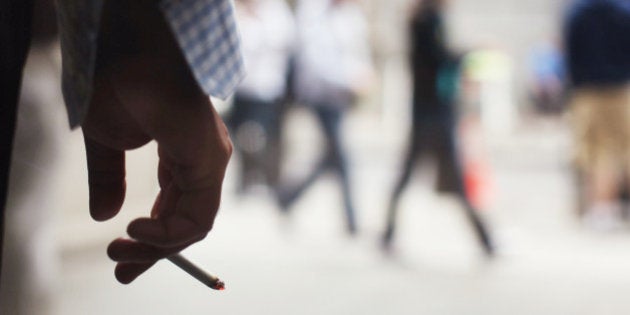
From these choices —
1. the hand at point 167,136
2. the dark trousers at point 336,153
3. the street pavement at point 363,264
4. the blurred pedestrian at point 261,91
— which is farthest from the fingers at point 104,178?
the blurred pedestrian at point 261,91

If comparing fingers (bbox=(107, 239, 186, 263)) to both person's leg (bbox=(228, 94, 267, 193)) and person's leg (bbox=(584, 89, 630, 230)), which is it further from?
person's leg (bbox=(228, 94, 267, 193))

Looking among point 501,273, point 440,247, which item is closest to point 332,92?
point 440,247

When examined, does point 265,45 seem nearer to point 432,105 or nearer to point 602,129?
point 432,105

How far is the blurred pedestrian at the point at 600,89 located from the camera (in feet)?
21.3

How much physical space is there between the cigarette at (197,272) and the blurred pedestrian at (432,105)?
15.3 feet

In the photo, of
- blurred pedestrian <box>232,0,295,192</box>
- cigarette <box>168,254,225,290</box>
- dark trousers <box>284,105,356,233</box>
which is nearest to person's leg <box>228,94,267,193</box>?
blurred pedestrian <box>232,0,295,192</box>

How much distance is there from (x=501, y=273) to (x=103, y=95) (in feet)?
14.4

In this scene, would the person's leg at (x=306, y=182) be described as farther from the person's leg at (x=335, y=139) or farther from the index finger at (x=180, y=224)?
the index finger at (x=180, y=224)

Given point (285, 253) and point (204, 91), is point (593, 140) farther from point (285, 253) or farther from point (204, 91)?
point (204, 91)

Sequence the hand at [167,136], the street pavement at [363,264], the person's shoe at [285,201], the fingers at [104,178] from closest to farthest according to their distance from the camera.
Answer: the hand at [167,136]
the fingers at [104,178]
the street pavement at [363,264]
the person's shoe at [285,201]

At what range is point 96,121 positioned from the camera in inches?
44.4

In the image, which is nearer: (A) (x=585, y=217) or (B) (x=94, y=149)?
(B) (x=94, y=149)

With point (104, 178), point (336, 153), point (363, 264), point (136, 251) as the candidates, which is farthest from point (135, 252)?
point (336, 153)

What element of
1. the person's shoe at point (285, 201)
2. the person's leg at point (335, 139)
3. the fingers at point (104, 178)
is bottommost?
the person's shoe at point (285, 201)
